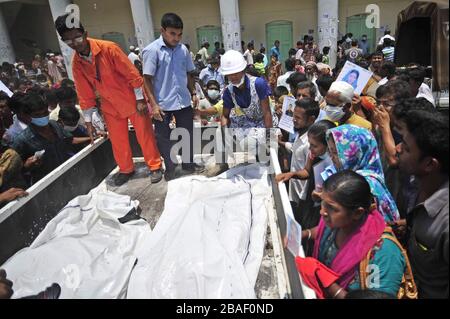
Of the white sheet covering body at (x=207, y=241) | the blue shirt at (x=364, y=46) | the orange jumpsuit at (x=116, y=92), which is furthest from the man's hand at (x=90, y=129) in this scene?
the blue shirt at (x=364, y=46)

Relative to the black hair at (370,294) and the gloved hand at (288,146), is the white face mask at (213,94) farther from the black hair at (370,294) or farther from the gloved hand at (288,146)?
the black hair at (370,294)

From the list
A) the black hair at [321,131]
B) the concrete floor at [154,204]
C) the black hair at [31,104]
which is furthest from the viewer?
the black hair at [31,104]

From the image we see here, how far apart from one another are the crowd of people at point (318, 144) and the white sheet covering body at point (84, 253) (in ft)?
1.63

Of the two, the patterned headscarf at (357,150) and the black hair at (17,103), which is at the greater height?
the black hair at (17,103)

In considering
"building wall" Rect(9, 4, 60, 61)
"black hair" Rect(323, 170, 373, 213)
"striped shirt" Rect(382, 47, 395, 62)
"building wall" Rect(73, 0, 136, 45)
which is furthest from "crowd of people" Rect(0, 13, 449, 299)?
"building wall" Rect(9, 4, 60, 61)

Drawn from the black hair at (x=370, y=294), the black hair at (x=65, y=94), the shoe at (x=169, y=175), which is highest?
the black hair at (x=65, y=94)

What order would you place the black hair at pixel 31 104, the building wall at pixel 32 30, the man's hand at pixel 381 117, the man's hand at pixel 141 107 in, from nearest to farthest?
the man's hand at pixel 381 117 < the black hair at pixel 31 104 < the man's hand at pixel 141 107 < the building wall at pixel 32 30

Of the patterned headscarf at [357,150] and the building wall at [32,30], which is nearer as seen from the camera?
the patterned headscarf at [357,150]

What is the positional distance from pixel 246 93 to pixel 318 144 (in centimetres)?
134

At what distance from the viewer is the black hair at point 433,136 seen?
57.7 inches

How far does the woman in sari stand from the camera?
1.56m

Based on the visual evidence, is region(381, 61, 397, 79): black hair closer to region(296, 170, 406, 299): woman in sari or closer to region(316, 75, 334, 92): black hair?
region(316, 75, 334, 92): black hair
